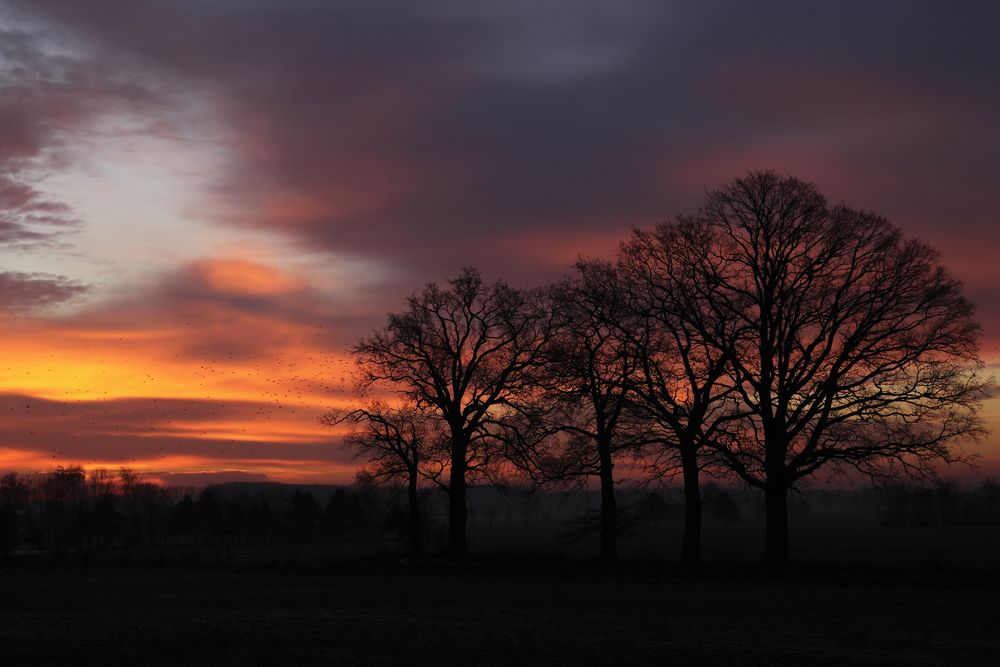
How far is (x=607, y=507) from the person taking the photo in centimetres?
4034

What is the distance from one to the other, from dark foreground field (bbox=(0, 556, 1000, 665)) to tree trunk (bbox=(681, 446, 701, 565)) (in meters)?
1.53

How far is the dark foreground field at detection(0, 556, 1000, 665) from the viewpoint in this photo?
16938 mm

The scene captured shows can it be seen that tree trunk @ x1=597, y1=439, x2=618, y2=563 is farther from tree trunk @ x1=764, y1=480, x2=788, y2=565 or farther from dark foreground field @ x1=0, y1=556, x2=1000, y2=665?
tree trunk @ x1=764, y1=480, x2=788, y2=565

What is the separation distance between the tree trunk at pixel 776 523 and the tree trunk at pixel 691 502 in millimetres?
2855

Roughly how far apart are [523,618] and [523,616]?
463mm

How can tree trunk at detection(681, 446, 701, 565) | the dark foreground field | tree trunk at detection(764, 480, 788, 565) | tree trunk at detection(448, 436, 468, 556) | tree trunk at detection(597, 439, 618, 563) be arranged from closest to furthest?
1. the dark foreground field
2. tree trunk at detection(764, 480, 788, 565)
3. tree trunk at detection(681, 446, 701, 565)
4. tree trunk at detection(597, 439, 618, 563)
5. tree trunk at detection(448, 436, 468, 556)

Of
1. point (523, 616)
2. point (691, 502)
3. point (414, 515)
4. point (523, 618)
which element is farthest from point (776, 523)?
point (414, 515)

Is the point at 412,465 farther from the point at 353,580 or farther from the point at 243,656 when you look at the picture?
the point at 243,656

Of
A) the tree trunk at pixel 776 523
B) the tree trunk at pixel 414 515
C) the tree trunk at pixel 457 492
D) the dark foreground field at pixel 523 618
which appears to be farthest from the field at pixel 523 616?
the tree trunk at pixel 414 515

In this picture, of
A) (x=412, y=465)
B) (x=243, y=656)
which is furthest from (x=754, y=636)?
(x=412, y=465)

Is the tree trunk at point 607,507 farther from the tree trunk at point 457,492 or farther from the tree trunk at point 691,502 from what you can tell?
the tree trunk at point 457,492

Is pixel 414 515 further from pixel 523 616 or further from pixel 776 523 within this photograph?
pixel 523 616

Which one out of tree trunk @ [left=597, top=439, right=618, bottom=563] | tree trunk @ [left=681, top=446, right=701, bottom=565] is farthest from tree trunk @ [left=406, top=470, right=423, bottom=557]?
tree trunk @ [left=681, top=446, right=701, bottom=565]

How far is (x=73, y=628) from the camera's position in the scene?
67.9 ft
